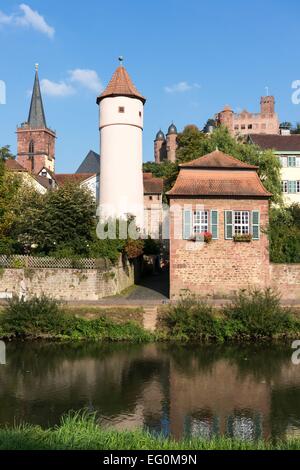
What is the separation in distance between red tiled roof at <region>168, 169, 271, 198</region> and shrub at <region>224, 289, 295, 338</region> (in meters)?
5.07

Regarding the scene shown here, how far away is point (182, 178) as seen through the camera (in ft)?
83.3

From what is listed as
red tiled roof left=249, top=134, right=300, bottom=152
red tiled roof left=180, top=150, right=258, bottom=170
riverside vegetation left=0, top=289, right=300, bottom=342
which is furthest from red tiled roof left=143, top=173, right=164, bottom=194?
riverside vegetation left=0, top=289, right=300, bottom=342

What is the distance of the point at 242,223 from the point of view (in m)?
24.4

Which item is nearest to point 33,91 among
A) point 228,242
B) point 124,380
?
point 228,242

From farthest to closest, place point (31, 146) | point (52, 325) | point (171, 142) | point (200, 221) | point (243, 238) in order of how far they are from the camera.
Answer: point (171, 142)
point (31, 146)
point (200, 221)
point (243, 238)
point (52, 325)

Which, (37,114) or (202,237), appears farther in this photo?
(37,114)

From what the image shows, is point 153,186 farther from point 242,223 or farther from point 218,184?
point 242,223

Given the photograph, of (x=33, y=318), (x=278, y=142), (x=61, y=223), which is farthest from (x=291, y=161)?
(x=33, y=318)

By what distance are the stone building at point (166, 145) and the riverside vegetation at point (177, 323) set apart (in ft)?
251

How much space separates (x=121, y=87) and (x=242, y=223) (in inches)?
563

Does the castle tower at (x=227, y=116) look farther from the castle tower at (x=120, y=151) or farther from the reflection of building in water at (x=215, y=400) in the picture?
the reflection of building in water at (x=215, y=400)

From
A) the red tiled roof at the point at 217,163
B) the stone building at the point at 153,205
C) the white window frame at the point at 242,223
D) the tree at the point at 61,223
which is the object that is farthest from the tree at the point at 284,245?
the stone building at the point at 153,205

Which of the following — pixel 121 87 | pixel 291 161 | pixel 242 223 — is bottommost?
pixel 242 223

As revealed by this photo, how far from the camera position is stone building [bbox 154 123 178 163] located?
99125mm
